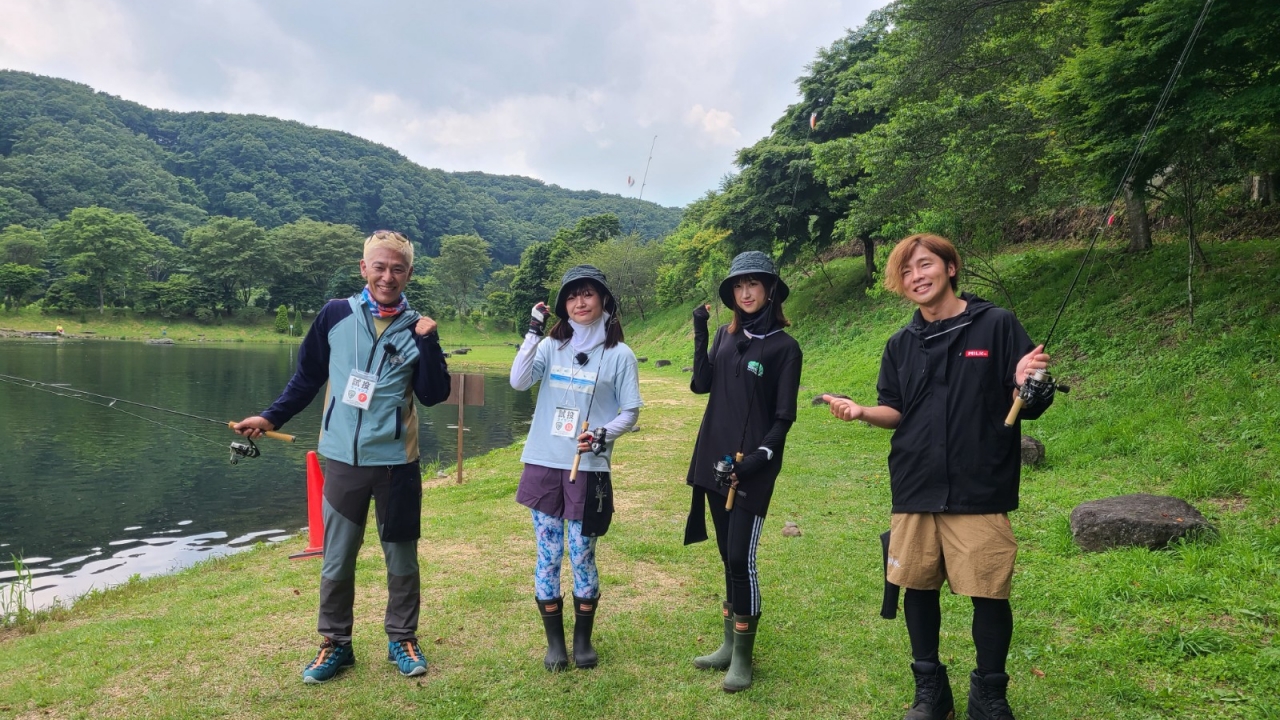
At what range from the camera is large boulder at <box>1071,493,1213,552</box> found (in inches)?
198

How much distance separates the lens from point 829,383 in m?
18.8

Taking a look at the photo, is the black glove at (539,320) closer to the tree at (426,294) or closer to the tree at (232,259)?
the tree at (426,294)

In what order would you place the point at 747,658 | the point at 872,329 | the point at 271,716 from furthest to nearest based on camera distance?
the point at 872,329 → the point at 747,658 → the point at 271,716

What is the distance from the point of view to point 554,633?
3748 mm

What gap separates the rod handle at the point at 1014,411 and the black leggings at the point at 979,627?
0.72m

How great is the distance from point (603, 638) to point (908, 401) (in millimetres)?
2422

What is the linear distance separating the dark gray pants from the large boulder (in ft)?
16.7

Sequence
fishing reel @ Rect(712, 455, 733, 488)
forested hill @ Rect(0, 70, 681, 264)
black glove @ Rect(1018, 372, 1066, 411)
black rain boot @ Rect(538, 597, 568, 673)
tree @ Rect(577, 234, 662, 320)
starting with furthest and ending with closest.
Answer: forested hill @ Rect(0, 70, 681, 264), tree @ Rect(577, 234, 662, 320), black rain boot @ Rect(538, 597, 568, 673), fishing reel @ Rect(712, 455, 733, 488), black glove @ Rect(1018, 372, 1066, 411)

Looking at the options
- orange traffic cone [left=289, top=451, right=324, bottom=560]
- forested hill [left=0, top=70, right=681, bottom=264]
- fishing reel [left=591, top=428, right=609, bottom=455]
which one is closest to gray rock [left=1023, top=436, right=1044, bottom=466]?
fishing reel [left=591, top=428, right=609, bottom=455]

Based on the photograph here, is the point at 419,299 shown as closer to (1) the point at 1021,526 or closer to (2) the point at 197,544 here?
(2) the point at 197,544

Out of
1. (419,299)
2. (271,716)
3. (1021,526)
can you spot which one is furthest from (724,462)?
(419,299)

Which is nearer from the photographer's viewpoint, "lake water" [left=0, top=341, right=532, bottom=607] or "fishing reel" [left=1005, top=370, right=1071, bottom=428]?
"fishing reel" [left=1005, top=370, right=1071, bottom=428]

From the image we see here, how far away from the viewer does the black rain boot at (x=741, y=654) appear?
11.5 feet

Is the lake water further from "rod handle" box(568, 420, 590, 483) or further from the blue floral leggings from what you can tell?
"rod handle" box(568, 420, 590, 483)
